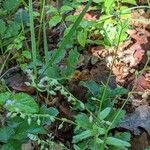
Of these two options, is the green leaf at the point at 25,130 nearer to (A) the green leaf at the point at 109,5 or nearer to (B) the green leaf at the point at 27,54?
(B) the green leaf at the point at 27,54

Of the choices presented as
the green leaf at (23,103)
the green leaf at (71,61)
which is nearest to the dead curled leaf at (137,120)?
the green leaf at (71,61)

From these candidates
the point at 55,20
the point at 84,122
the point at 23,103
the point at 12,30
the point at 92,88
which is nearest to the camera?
the point at 84,122

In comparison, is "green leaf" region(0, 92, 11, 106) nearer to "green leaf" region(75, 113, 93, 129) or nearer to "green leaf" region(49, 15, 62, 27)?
"green leaf" region(75, 113, 93, 129)

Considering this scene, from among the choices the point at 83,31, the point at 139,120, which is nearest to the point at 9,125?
the point at 139,120

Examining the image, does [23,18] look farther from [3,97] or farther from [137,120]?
[137,120]

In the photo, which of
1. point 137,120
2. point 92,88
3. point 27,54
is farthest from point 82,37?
point 137,120

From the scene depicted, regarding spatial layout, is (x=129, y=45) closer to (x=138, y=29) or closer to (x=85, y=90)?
(x=138, y=29)
